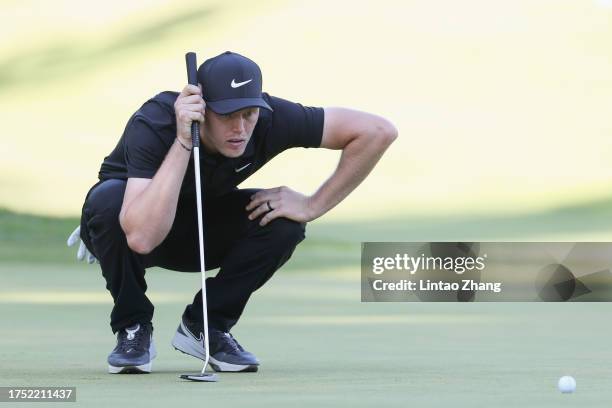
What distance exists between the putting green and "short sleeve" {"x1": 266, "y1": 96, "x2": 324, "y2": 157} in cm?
76

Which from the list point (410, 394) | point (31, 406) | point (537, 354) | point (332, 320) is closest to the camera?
point (31, 406)

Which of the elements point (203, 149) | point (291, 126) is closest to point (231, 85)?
point (203, 149)

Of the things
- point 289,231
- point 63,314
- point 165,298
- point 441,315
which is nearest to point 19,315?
point 63,314

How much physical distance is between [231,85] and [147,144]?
32 cm

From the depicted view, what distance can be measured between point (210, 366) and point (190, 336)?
12cm

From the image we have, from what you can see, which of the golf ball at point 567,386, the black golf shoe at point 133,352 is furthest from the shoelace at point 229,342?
the golf ball at point 567,386

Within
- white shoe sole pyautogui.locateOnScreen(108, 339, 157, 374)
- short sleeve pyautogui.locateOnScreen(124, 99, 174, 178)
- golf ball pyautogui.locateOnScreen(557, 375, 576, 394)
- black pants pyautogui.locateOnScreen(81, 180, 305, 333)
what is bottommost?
golf ball pyautogui.locateOnScreen(557, 375, 576, 394)

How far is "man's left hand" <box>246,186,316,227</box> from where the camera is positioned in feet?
16.1

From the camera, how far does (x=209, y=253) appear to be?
16.6ft

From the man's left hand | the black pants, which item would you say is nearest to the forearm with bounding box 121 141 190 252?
the black pants

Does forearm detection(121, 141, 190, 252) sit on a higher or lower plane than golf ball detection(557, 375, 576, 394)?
higher

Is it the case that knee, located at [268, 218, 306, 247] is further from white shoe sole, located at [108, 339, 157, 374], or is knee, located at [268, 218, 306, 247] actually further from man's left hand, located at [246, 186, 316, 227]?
white shoe sole, located at [108, 339, 157, 374]

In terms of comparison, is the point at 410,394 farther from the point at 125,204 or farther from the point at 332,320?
the point at 332,320

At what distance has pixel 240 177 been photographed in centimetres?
480
